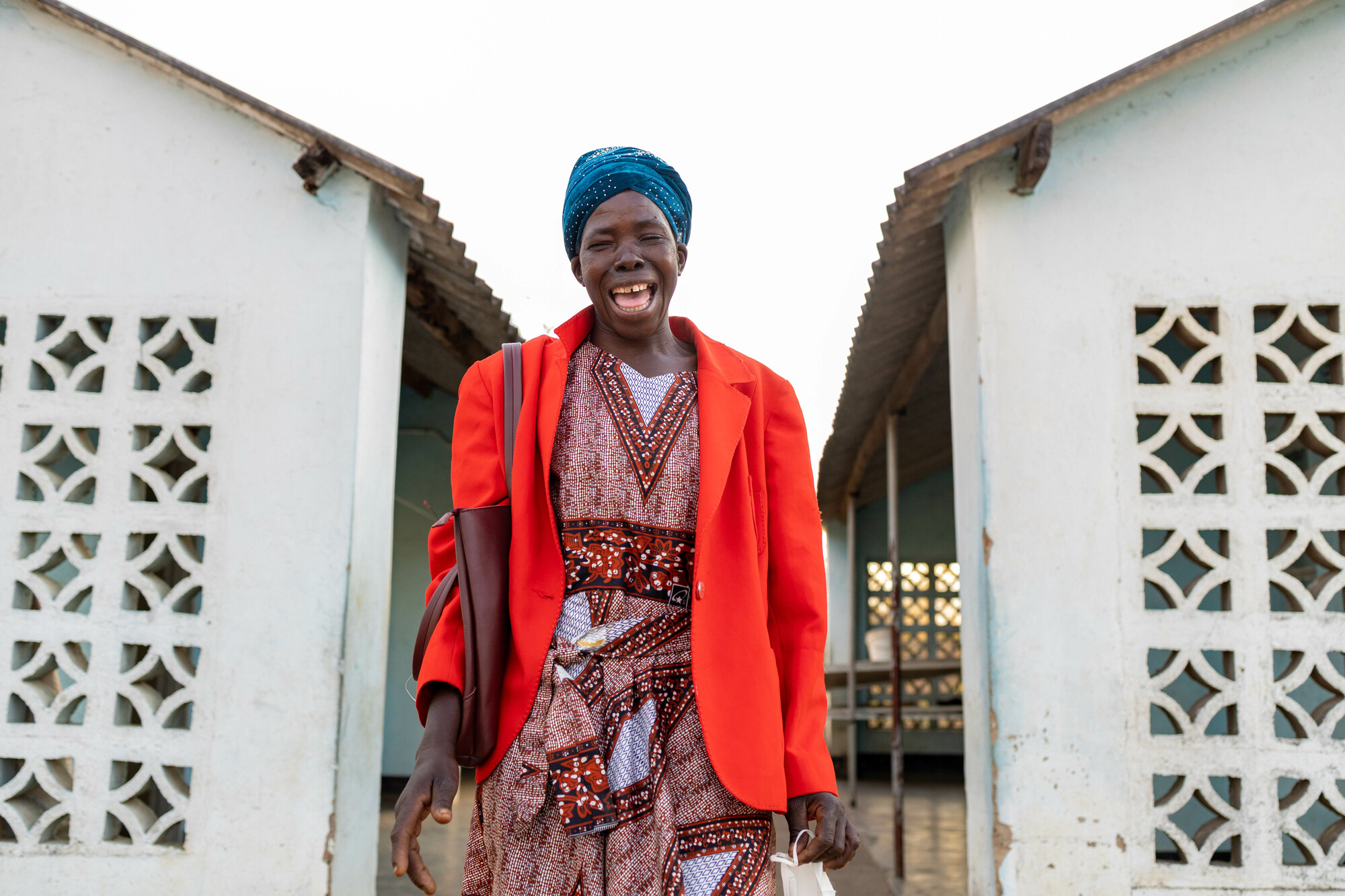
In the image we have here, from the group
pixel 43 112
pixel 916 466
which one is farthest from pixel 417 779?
pixel 916 466

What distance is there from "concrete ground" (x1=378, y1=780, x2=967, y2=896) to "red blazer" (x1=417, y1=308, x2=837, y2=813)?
344 cm

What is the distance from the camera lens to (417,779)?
1.82m

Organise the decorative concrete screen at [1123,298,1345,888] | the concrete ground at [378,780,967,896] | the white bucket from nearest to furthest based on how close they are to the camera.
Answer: the decorative concrete screen at [1123,298,1345,888], the concrete ground at [378,780,967,896], the white bucket

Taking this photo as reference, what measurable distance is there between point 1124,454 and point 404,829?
3.24m

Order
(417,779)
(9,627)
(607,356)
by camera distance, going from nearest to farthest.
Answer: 1. (417,779)
2. (607,356)
3. (9,627)

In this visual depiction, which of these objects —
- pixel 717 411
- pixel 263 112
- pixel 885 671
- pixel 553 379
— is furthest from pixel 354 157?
pixel 885 671

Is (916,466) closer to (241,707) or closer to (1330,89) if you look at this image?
(1330,89)

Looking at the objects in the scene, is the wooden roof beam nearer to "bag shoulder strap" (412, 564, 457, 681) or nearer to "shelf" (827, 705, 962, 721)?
"shelf" (827, 705, 962, 721)

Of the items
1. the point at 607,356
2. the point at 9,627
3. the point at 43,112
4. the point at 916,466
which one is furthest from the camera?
the point at 916,466

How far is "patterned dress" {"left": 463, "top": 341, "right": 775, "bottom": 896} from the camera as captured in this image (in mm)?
1823

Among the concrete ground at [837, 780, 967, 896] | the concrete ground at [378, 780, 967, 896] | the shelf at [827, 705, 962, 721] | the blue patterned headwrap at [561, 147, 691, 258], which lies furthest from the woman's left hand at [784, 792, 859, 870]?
the shelf at [827, 705, 962, 721]

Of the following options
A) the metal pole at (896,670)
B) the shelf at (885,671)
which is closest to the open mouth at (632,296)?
the metal pole at (896,670)

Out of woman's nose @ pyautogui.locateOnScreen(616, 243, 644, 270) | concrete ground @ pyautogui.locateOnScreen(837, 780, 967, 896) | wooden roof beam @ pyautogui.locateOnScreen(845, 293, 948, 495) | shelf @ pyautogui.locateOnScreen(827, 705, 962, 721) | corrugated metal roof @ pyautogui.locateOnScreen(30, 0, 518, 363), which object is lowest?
concrete ground @ pyautogui.locateOnScreen(837, 780, 967, 896)

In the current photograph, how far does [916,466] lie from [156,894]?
859 cm
